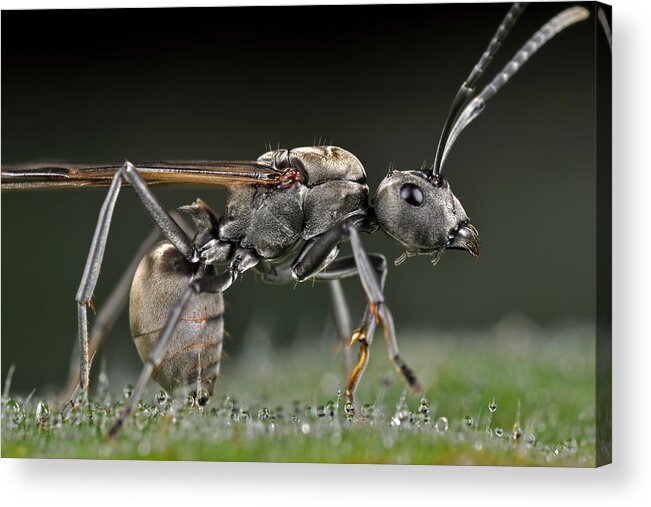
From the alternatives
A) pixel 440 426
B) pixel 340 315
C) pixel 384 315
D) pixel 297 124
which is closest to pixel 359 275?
pixel 384 315

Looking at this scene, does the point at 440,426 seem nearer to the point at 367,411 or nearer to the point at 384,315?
the point at 367,411

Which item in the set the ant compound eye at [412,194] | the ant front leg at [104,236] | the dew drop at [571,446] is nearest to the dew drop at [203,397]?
the ant front leg at [104,236]

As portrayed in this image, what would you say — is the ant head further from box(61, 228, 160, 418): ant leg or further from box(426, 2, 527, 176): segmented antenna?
box(61, 228, 160, 418): ant leg

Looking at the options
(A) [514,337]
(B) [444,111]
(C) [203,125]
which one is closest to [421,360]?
(A) [514,337]

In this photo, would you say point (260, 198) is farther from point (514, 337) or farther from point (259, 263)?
point (514, 337)

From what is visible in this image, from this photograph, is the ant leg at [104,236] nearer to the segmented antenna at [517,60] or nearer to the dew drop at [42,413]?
the dew drop at [42,413]

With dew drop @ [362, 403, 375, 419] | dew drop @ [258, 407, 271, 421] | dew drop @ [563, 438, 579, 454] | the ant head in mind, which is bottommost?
dew drop @ [563, 438, 579, 454]

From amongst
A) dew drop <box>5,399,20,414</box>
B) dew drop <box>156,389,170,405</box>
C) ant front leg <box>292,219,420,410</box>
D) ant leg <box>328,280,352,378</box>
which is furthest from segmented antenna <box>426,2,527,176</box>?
dew drop <box>5,399,20,414</box>
